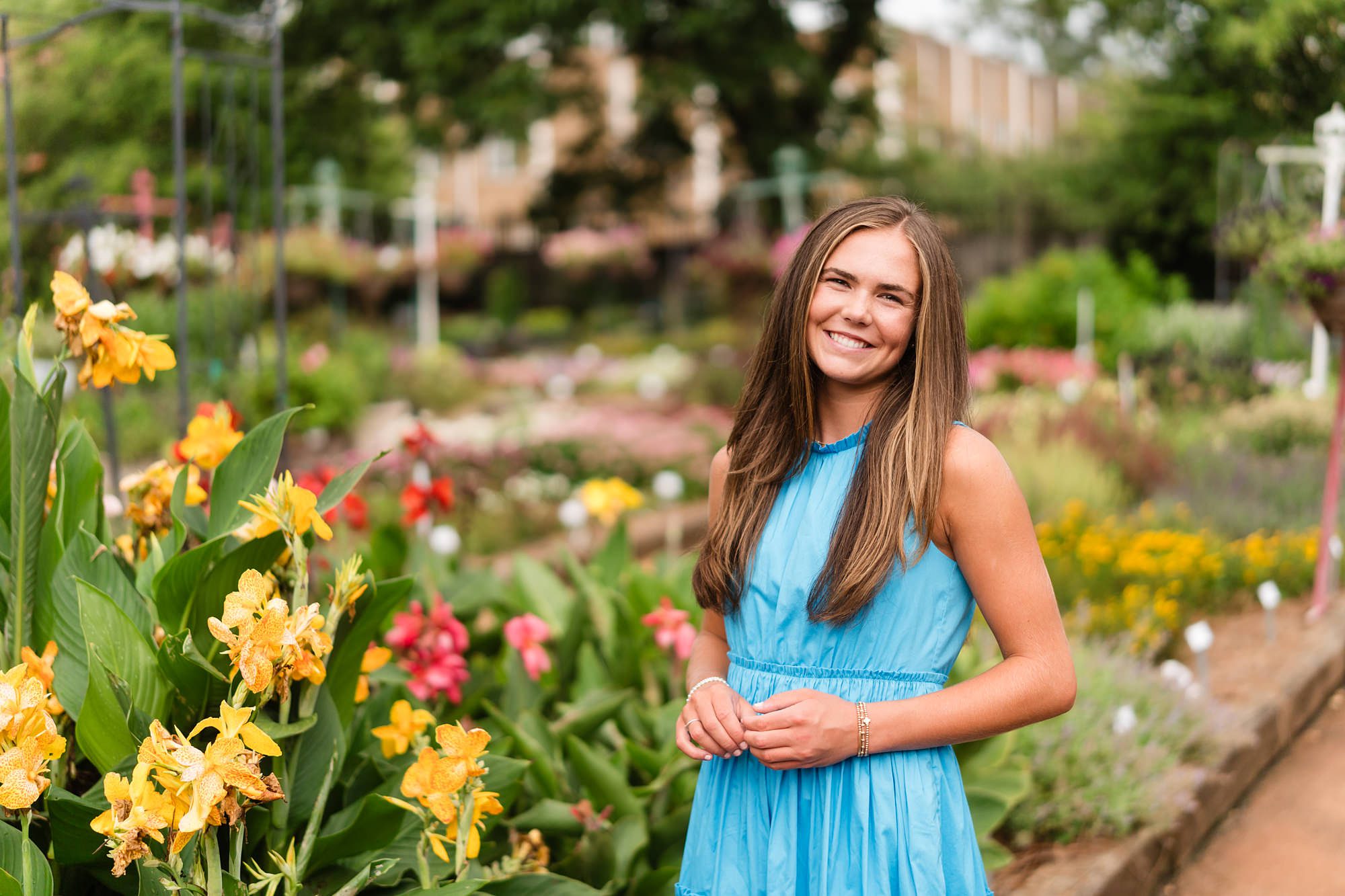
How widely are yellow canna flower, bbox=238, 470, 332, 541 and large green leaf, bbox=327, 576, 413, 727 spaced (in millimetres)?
234

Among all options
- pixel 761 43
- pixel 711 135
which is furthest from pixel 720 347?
pixel 711 135

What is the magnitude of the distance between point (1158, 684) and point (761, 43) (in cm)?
1197

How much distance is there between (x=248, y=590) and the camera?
130 centimetres

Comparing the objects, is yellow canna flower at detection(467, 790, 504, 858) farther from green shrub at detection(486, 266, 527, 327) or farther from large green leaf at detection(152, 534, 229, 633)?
green shrub at detection(486, 266, 527, 327)

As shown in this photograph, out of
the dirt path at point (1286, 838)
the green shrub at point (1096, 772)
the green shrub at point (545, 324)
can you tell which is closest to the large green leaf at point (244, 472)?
the green shrub at point (1096, 772)

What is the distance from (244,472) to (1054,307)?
37.5 ft

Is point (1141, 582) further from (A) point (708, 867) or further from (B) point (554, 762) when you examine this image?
(A) point (708, 867)

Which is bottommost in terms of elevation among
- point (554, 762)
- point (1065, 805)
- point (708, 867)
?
point (1065, 805)

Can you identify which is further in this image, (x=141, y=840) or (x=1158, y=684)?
(x=1158, y=684)

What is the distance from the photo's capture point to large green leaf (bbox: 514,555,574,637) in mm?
3113

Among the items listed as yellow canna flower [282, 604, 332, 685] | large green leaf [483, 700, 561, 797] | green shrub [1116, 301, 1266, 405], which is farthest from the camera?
green shrub [1116, 301, 1266, 405]

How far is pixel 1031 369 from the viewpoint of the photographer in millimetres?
9836

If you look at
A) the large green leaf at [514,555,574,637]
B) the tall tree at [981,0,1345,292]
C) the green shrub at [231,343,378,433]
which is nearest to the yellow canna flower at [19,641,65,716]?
the large green leaf at [514,555,574,637]

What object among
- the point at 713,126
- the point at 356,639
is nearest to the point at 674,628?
the point at 356,639
